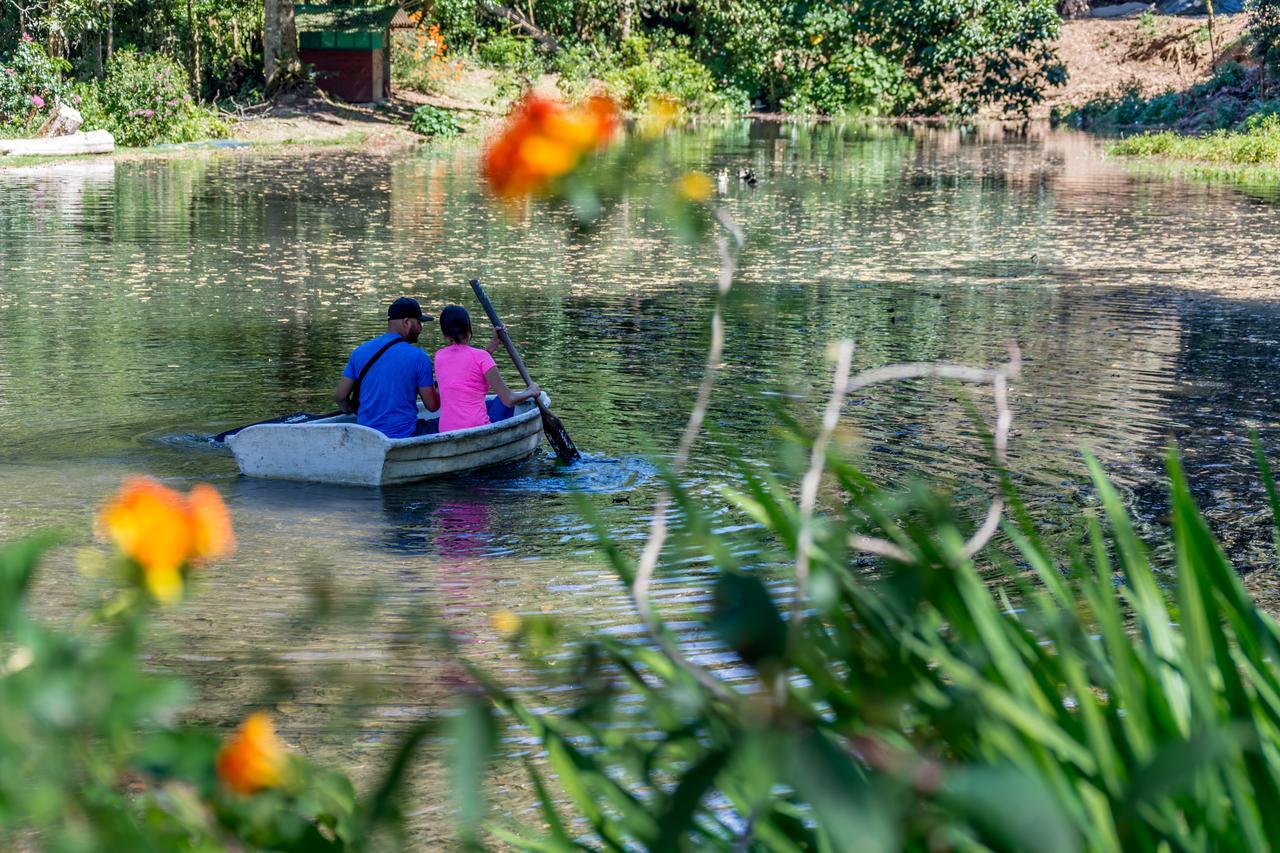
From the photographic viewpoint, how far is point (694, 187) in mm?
1395

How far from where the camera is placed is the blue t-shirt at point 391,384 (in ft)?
29.8

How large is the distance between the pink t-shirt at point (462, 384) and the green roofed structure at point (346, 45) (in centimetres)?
3392

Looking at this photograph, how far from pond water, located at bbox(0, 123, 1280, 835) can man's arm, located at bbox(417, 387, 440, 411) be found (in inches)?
25.3

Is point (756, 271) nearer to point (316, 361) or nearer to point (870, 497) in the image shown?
point (316, 361)

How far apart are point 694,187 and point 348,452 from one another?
742 centimetres

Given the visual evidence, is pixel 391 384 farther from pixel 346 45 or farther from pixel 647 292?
pixel 346 45

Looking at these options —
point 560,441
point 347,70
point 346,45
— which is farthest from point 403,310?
point 347,70

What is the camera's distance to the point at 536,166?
4.67ft

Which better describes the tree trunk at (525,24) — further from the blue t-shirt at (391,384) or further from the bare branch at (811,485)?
the bare branch at (811,485)

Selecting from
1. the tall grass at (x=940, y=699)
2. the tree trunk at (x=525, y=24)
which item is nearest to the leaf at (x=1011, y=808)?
the tall grass at (x=940, y=699)

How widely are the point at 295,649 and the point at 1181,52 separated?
155 ft

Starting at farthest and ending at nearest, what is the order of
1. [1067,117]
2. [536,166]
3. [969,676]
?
[1067,117] < [969,676] < [536,166]

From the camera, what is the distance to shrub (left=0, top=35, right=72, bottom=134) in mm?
31250

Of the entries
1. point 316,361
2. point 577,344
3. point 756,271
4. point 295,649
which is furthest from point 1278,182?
point 295,649
